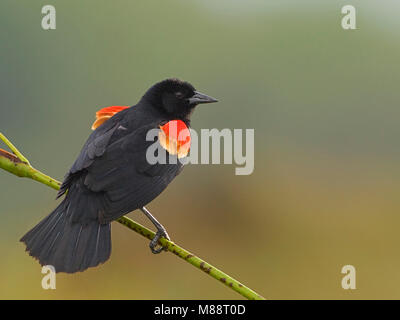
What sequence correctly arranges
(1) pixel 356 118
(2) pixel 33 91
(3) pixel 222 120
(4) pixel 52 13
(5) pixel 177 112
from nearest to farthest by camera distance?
(4) pixel 52 13
(5) pixel 177 112
(3) pixel 222 120
(2) pixel 33 91
(1) pixel 356 118

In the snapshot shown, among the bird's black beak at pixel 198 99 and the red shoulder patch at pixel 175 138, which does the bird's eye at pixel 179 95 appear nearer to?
the bird's black beak at pixel 198 99

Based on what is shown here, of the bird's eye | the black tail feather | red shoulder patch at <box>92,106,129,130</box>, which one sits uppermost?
the bird's eye


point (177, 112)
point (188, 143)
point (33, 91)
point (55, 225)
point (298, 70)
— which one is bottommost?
point (55, 225)

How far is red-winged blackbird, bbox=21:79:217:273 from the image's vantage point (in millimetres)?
2518

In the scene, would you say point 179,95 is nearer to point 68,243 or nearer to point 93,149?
point 93,149

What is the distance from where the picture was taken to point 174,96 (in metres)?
3.47

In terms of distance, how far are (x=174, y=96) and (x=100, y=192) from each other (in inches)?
41.0

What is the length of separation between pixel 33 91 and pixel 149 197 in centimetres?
308

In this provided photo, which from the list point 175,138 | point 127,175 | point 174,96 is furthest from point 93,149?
point 174,96

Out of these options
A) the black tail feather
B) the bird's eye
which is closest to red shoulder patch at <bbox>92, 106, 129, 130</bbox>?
the bird's eye

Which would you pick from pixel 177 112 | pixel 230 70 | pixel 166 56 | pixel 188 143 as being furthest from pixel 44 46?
pixel 188 143

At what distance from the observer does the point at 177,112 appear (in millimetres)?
3477

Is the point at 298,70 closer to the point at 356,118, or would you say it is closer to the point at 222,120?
the point at 356,118

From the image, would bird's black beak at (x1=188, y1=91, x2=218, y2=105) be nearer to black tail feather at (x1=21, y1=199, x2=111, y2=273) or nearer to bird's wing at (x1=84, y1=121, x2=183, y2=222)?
bird's wing at (x1=84, y1=121, x2=183, y2=222)
